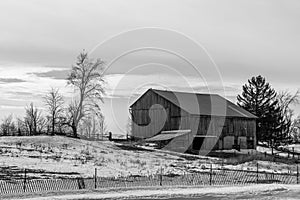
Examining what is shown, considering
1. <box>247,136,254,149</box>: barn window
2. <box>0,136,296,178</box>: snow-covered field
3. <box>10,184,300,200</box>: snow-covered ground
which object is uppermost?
<box>247,136,254,149</box>: barn window

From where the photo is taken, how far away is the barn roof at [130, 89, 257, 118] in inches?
3157

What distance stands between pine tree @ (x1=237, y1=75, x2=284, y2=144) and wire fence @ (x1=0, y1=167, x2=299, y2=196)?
51550mm

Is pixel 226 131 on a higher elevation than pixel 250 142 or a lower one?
higher

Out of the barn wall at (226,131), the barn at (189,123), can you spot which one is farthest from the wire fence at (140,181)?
the barn wall at (226,131)

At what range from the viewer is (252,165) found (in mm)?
53406

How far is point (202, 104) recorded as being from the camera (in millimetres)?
84250

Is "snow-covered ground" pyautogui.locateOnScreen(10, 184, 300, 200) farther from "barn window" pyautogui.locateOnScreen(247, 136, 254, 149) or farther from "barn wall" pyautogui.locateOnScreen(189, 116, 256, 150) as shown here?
"barn window" pyautogui.locateOnScreen(247, 136, 254, 149)

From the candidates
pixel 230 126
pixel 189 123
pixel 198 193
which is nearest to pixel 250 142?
pixel 230 126

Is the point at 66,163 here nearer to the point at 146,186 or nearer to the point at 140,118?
the point at 146,186

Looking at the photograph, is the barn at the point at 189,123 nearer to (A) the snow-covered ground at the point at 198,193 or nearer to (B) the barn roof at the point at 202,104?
(B) the barn roof at the point at 202,104

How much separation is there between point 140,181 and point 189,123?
144 ft

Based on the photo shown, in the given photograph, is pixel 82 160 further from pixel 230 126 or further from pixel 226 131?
pixel 230 126

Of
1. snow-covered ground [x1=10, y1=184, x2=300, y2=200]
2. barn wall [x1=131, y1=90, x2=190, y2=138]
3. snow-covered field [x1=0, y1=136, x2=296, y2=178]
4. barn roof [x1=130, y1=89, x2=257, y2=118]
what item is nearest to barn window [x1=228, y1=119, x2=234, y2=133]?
barn roof [x1=130, y1=89, x2=257, y2=118]

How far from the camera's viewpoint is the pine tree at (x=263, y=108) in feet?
316
